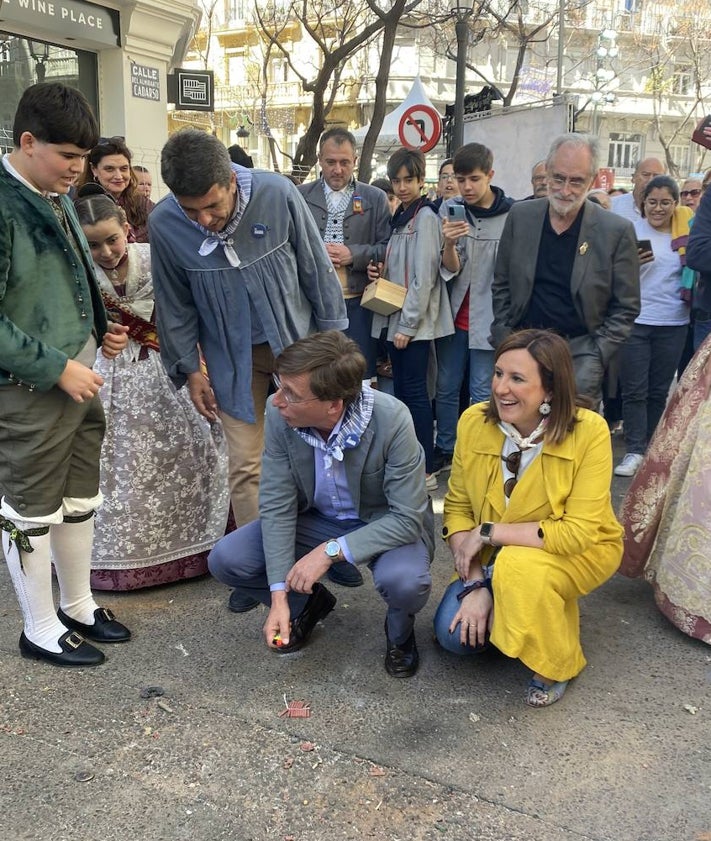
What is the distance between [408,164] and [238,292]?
1.96 metres

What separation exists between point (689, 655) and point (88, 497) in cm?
223

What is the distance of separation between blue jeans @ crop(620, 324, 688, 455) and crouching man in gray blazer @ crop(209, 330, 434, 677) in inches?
112

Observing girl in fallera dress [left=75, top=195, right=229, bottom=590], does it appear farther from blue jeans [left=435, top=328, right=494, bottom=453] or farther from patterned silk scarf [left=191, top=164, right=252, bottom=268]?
blue jeans [left=435, top=328, right=494, bottom=453]

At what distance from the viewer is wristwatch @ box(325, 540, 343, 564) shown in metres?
2.66

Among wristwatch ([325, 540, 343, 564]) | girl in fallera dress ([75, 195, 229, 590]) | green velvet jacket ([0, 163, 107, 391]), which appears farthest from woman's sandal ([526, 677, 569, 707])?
green velvet jacket ([0, 163, 107, 391])

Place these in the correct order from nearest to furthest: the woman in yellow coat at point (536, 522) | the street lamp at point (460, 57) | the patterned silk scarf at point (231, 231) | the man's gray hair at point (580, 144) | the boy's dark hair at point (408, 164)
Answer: the woman in yellow coat at point (536, 522)
the patterned silk scarf at point (231, 231)
the man's gray hair at point (580, 144)
the boy's dark hair at point (408, 164)
the street lamp at point (460, 57)

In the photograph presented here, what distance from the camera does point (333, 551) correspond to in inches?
105

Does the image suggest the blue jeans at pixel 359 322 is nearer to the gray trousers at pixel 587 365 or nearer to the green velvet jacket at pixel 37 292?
the gray trousers at pixel 587 365

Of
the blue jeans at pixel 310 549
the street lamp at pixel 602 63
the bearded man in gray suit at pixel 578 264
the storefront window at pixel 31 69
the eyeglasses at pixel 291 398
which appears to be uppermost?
the street lamp at pixel 602 63

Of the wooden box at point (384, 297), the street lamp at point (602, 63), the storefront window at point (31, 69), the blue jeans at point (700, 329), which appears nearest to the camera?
the wooden box at point (384, 297)

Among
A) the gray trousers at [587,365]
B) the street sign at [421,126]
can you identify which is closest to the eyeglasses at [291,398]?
the gray trousers at [587,365]

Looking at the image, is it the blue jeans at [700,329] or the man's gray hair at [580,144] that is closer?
the man's gray hair at [580,144]

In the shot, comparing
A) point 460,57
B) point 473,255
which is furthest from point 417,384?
point 460,57

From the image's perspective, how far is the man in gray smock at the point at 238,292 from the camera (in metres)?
3.16
